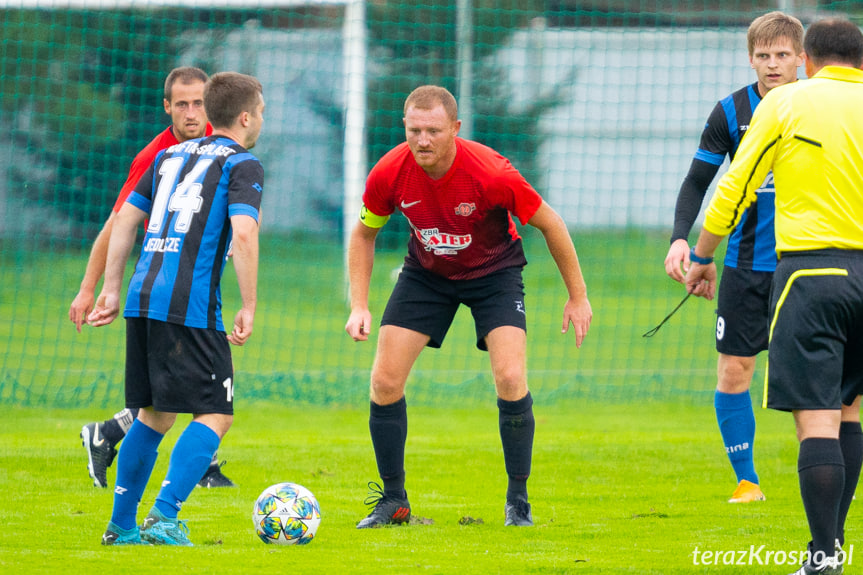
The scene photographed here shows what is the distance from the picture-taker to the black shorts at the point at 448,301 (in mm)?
5195

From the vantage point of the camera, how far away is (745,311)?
5.68 metres

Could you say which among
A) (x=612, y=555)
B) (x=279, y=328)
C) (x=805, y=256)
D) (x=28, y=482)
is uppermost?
(x=805, y=256)

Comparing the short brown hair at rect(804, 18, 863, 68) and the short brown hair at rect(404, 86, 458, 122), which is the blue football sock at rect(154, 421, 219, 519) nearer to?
the short brown hair at rect(404, 86, 458, 122)

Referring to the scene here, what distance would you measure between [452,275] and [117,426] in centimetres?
224

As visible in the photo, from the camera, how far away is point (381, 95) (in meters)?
16.3

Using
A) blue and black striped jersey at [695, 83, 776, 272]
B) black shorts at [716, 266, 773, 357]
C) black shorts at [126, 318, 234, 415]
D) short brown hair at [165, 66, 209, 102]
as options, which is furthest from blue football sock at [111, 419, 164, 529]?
blue and black striped jersey at [695, 83, 776, 272]

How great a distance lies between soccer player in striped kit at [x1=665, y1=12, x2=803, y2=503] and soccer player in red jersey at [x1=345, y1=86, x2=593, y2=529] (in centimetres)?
88

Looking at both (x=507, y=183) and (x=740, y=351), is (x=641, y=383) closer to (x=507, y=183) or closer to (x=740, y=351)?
(x=740, y=351)

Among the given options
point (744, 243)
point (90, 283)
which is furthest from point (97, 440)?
point (744, 243)

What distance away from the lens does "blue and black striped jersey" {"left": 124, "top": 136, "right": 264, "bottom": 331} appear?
14.5ft

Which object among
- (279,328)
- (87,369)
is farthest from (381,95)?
(87,369)

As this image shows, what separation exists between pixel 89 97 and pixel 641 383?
765 cm

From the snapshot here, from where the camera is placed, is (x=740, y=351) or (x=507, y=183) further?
(x=740, y=351)

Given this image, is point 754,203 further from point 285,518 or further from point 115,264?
point 115,264
